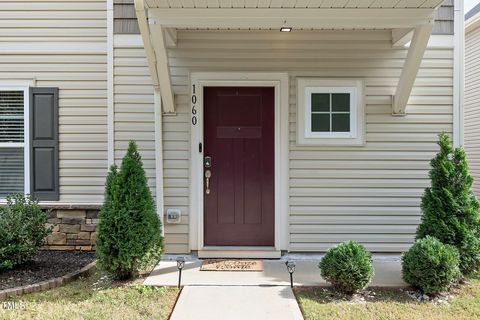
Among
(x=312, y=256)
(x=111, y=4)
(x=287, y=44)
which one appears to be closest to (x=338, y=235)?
(x=312, y=256)

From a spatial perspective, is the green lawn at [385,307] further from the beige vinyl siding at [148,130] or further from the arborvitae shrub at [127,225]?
the beige vinyl siding at [148,130]

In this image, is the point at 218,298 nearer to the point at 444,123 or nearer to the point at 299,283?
the point at 299,283

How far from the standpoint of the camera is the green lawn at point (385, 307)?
9.45 feet

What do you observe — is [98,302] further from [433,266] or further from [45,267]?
[433,266]

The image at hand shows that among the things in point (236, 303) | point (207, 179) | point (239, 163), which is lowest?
point (236, 303)

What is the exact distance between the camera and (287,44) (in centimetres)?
430

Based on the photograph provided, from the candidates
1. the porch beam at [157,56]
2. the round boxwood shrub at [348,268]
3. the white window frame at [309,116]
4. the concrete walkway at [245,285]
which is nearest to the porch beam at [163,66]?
the porch beam at [157,56]

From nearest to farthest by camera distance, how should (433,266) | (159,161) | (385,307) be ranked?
(385,307)
(433,266)
(159,161)

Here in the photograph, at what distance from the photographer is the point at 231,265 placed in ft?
12.9

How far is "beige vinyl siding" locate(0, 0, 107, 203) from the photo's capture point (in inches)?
171

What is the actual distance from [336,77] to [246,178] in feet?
4.97

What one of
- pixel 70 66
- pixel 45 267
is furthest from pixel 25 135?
pixel 45 267

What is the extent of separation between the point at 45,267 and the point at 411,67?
4.18m

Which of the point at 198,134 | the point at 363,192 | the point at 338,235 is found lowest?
the point at 338,235
